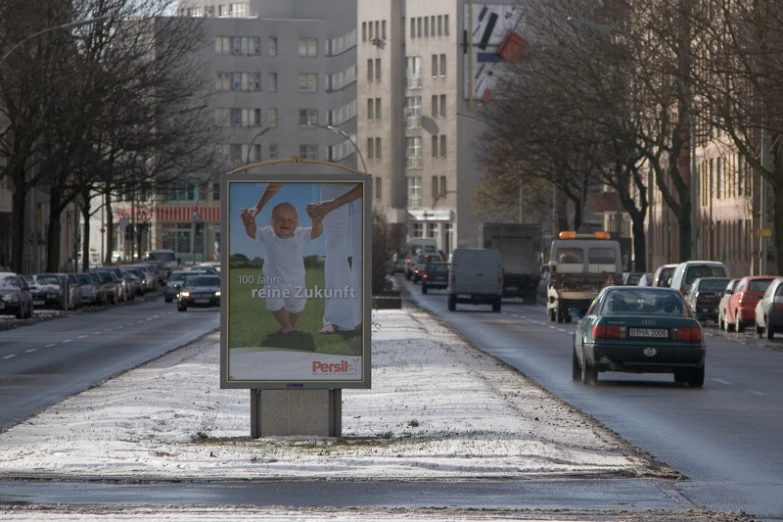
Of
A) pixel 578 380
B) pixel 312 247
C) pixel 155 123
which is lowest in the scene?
pixel 578 380

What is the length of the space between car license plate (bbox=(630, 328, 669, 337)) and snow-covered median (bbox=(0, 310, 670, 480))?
1686mm

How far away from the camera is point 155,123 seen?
62688 millimetres

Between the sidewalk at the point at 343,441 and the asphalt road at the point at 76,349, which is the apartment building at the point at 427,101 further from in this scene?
the sidewalk at the point at 343,441

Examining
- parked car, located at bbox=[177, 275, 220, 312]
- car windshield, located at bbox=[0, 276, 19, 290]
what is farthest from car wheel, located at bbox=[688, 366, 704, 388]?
parked car, located at bbox=[177, 275, 220, 312]

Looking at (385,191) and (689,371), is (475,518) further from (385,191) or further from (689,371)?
(385,191)

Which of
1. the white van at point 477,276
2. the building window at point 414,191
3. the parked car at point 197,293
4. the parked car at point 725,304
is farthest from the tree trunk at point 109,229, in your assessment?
the building window at point 414,191

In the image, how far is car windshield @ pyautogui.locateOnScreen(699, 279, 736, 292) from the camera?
4806 centimetres

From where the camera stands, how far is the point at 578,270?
51.2 meters

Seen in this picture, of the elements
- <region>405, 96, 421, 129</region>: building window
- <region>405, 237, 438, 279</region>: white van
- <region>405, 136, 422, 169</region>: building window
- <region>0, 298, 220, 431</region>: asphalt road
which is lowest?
<region>0, 298, 220, 431</region>: asphalt road

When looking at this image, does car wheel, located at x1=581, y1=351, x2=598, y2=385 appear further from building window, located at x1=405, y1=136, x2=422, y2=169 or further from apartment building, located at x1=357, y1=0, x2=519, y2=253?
building window, located at x1=405, y1=136, x2=422, y2=169

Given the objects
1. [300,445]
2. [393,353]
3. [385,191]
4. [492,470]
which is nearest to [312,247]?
[300,445]

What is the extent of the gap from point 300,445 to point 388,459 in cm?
116

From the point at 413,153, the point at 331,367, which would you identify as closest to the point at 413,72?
the point at 413,153

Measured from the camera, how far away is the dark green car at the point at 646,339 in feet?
72.5
